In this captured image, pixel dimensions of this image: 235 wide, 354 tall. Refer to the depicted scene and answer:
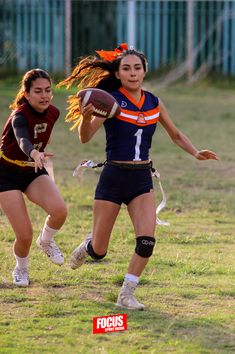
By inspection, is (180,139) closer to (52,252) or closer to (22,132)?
(22,132)

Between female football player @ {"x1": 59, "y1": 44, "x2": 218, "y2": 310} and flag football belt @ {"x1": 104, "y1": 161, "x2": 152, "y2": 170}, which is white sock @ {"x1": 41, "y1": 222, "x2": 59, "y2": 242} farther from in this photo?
flag football belt @ {"x1": 104, "y1": 161, "x2": 152, "y2": 170}

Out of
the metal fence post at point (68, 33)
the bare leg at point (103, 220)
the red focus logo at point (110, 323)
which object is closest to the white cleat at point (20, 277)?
the bare leg at point (103, 220)

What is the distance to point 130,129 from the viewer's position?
7383mm

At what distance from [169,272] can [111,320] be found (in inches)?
73.7

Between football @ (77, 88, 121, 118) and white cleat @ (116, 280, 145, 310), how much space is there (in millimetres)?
1144

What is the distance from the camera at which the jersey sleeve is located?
7484 millimetres

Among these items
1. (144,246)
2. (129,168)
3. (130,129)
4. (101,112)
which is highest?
(101,112)

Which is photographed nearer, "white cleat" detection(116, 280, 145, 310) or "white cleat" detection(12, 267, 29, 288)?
"white cleat" detection(116, 280, 145, 310)

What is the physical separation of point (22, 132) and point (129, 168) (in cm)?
87

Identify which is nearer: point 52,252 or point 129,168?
point 129,168

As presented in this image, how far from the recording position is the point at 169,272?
A: 840cm

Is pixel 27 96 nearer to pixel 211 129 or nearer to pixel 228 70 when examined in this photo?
pixel 211 129

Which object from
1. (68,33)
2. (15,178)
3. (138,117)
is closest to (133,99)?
(138,117)

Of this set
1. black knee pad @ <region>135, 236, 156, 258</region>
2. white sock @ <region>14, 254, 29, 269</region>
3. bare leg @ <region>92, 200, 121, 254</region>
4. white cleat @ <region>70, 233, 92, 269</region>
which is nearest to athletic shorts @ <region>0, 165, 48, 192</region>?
white sock @ <region>14, 254, 29, 269</region>
